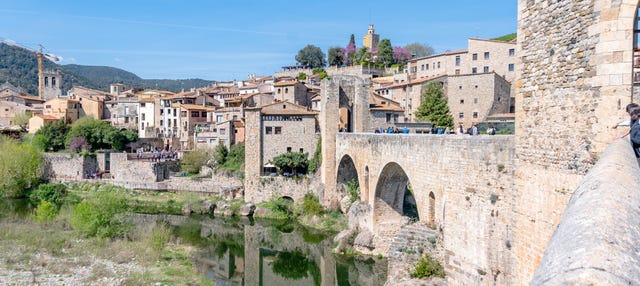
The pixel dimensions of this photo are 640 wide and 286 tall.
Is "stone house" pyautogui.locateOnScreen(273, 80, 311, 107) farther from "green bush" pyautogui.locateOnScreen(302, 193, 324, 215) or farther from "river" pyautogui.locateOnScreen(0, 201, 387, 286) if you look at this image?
"river" pyautogui.locateOnScreen(0, 201, 387, 286)

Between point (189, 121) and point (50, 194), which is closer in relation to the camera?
point (50, 194)

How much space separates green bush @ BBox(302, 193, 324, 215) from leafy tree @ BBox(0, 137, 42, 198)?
24565mm

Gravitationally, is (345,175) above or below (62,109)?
below

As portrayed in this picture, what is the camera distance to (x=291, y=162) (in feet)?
112

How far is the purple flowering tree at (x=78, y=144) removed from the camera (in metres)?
47.5

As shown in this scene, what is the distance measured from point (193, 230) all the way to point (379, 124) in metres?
13.8

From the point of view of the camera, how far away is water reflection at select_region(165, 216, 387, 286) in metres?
21.5

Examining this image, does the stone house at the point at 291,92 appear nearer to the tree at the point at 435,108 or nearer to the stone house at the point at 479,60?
the tree at the point at 435,108

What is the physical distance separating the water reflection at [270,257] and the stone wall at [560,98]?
1297cm

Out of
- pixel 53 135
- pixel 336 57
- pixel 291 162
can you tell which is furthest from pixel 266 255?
pixel 336 57

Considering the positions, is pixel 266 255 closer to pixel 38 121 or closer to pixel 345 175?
pixel 345 175

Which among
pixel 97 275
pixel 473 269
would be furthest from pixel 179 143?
pixel 473 269

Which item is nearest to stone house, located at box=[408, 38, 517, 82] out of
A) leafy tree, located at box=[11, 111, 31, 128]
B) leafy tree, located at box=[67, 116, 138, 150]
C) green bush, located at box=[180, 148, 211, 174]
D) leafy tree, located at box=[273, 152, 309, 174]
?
leafy tree, located at box=[273, 152, 309, 174]

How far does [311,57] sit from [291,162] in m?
55.0
